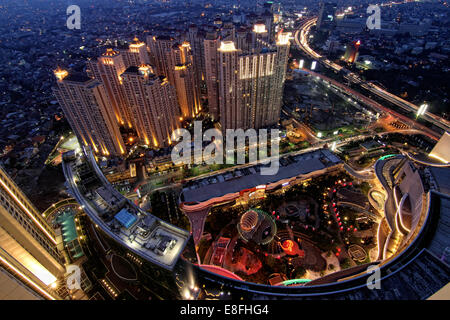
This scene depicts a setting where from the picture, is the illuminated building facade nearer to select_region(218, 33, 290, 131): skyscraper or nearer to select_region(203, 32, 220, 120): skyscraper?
select_region(218, 33, 290, 131): skyscraper

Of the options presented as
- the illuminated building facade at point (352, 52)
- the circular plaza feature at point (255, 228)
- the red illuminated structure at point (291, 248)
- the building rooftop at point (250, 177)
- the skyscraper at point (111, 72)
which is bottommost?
the red illuminated structure at point (291, 248)

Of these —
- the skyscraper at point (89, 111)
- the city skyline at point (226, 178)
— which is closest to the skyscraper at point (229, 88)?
the city skyline at point (226, 178)

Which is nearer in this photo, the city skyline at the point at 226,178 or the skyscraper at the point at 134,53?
the city skyline at the point at 226,178

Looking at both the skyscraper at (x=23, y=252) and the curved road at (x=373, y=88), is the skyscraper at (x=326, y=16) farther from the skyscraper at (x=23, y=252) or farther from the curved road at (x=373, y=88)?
the skyscraper at (x=23, y=252)

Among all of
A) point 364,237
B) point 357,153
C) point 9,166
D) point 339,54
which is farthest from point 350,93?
point 9,166
